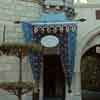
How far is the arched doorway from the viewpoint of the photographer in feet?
48.9

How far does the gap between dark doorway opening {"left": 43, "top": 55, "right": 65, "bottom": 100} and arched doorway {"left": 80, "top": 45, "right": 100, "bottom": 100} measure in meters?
0.99

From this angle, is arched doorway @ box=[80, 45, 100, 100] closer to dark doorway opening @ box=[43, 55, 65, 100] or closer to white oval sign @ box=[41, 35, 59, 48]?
dark doorway opening @ box=[43, 55, 65, 100]

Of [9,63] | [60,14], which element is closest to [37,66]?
[9,63]

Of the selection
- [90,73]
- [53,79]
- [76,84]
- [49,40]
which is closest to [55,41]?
[49,40]

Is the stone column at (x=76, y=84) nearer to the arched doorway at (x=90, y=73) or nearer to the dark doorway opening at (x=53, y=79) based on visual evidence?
the dark doorway opening at (x=53, y=79)

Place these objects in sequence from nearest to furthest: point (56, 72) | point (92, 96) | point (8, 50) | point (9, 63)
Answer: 1. point (8, 50)
2. point (9, 63)
3. point (56, 72)
4. point (92, 96)

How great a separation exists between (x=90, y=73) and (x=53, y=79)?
1.52m

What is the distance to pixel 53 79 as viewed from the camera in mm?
14531

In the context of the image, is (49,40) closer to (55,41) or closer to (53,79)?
(55,41)

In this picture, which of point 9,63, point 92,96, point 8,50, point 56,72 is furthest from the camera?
point 92,96

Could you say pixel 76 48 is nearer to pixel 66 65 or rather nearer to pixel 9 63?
pixel 66 65

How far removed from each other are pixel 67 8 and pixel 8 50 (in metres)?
5.00

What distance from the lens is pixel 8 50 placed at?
9305mm

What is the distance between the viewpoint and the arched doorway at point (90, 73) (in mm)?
14891
